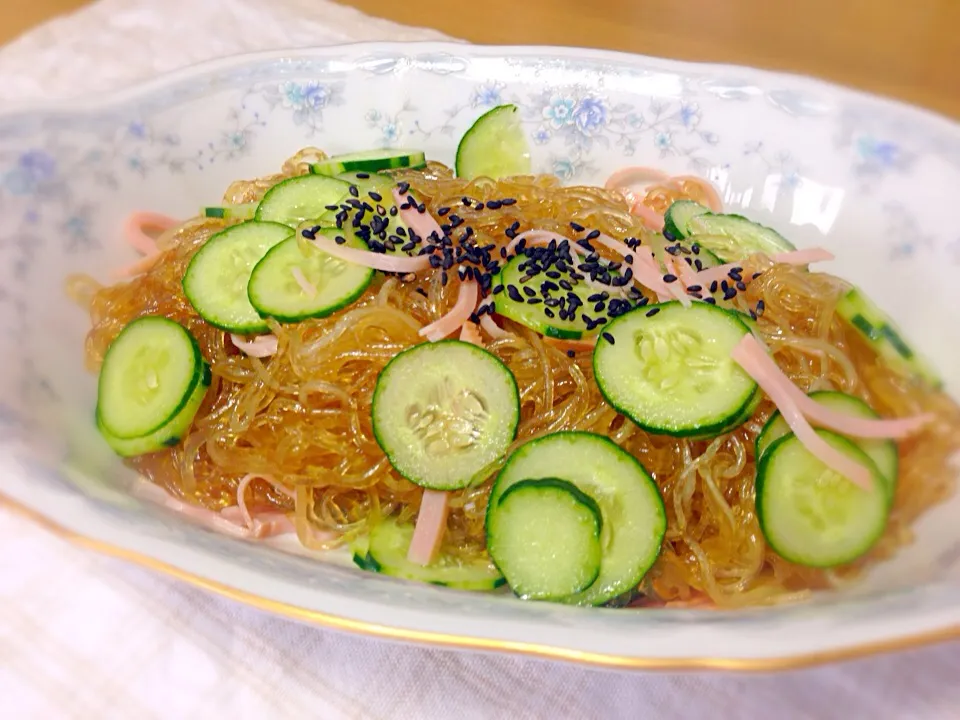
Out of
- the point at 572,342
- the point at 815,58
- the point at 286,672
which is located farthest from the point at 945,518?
the point at 815,58

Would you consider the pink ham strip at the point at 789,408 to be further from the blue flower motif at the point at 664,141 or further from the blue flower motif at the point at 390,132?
the blue flower motif at the point at 390,132

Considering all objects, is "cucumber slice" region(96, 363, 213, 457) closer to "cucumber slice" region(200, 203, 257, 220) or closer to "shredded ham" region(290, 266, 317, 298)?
"shredded ham" region(290, 266, 317, 298)

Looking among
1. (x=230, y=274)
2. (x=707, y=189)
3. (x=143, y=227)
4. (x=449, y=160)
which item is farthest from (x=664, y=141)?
(x=143, y=227)

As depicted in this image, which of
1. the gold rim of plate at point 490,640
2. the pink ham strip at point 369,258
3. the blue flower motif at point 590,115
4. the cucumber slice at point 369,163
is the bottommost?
the gold rim of plate at point 490,640

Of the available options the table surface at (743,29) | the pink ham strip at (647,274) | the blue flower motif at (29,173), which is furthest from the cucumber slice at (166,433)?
the table surface at (743,29)

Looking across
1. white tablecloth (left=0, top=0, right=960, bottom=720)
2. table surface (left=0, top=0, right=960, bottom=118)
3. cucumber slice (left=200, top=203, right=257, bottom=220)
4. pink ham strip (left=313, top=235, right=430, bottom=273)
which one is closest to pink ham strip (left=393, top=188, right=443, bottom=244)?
pink ham strip (left=313, top=235, right=430, bottom=273)

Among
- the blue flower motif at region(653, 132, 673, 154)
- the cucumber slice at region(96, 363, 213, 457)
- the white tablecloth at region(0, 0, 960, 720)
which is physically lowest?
the white tablecloth at region(0, 0, 960, 720)
